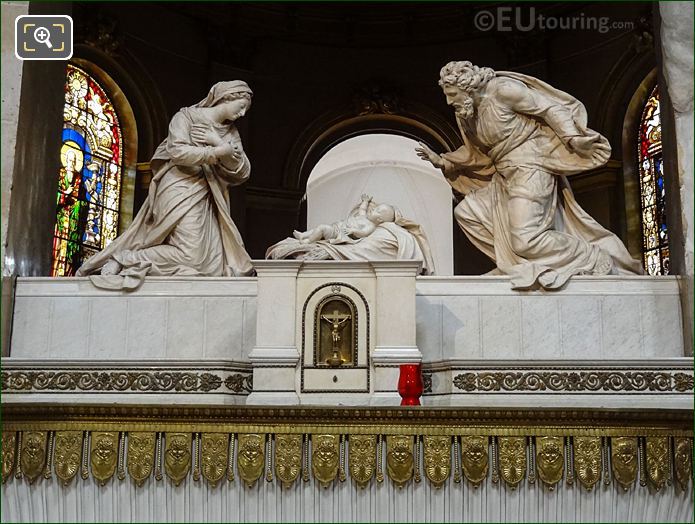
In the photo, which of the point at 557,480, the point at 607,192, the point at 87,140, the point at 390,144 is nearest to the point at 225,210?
the point at 557,480

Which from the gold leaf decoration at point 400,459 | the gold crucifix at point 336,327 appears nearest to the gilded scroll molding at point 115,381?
the gold crucifix at point 336,327

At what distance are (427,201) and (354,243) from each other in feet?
36.2

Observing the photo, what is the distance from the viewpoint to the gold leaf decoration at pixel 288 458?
4.93m

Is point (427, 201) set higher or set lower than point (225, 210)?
higher

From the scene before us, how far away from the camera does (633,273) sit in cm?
688

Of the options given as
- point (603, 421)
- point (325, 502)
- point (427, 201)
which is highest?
point (427, 201)

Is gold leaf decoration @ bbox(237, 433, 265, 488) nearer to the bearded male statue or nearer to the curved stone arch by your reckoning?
the bearded male statue

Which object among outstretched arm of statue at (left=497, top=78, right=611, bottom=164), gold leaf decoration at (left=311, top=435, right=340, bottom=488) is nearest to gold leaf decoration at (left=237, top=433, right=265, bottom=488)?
gold leaf decoration at (left=311, top=435, right=340, bottom=488)

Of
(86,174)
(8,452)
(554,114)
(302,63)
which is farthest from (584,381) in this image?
(302,63)

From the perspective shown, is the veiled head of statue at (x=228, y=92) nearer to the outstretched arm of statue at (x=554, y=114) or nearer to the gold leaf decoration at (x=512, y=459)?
the outstretched arm of statue at (x=554, y=114)

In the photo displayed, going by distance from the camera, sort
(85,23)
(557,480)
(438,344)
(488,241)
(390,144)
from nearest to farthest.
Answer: (557,480) → (438,344) → (488,241) → (85,23) → (390,144)

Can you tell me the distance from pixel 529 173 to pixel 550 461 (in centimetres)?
254

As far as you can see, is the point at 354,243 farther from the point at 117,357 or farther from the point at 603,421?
the point at 603,421

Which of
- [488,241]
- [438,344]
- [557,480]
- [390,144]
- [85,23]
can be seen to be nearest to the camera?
[557,480]
